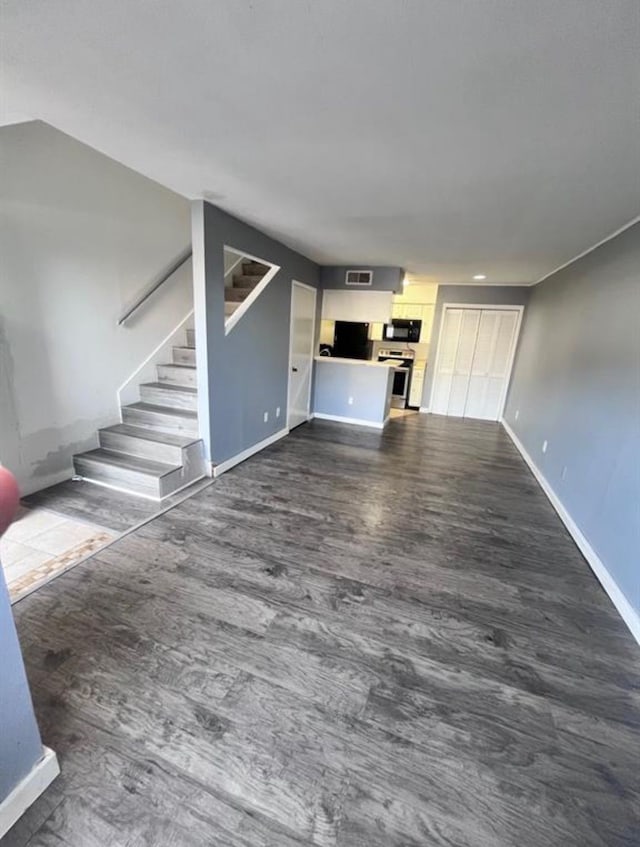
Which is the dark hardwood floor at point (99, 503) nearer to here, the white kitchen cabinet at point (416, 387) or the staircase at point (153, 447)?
the staircase at point (153, 447)

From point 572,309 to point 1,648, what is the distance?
4.81 m

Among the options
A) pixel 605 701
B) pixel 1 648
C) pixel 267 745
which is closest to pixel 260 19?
pixel 1 648

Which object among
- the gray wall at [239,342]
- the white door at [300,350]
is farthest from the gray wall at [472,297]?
the gray wall at [239,342]

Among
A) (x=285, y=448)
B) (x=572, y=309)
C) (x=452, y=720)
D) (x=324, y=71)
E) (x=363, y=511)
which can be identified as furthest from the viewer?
(x=285, y=448)

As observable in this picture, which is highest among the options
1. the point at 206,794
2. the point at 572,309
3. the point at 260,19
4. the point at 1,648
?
the point at 260,19

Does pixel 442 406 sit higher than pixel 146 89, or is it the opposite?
pixel 146 89

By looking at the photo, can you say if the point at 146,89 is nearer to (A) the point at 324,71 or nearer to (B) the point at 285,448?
(A) the point at 324,71

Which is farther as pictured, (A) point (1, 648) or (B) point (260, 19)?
(B) point (260, 19)

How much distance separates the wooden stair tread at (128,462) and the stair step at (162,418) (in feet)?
1.27

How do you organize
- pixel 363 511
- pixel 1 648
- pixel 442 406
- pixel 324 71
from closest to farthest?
pixel 1 648
pixel 324 71
pixel 363 511
pixel 442 406

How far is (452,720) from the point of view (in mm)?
1454

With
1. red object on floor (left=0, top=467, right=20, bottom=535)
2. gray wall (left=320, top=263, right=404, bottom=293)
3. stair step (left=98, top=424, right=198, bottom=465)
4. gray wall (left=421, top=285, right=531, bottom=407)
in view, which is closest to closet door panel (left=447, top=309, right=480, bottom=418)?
gray wall (left=421, top=285, right=531, bottom=407)

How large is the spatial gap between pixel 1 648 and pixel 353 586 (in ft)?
5.39

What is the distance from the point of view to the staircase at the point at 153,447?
10.1 ft
